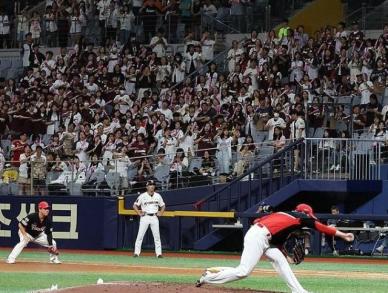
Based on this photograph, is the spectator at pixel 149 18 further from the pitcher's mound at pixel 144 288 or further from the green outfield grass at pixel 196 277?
the pitcher's mound at pixel 144 288

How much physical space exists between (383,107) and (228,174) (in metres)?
4.17

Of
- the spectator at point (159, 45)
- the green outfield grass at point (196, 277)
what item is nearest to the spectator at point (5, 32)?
the spectator at point (159, 45)

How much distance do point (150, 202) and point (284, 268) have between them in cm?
1126

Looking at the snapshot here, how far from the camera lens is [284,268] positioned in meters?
14.8

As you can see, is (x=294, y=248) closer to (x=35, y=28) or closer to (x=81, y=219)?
(x=81, y=219)

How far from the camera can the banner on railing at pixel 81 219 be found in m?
28.5

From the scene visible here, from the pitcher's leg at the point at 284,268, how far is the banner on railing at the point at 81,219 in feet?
45.3

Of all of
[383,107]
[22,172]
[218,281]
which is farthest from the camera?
[22,172]

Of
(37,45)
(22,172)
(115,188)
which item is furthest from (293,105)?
(37,45)

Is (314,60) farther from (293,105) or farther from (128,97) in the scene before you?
(128,97)

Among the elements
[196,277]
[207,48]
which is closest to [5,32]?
[207,48]

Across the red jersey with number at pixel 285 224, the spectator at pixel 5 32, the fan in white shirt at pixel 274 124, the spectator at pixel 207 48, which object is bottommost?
the red jersey with number at pixel 285 224

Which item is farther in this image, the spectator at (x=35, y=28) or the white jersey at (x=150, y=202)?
the spectator at (x=35, y=28)

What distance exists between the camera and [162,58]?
106ft
